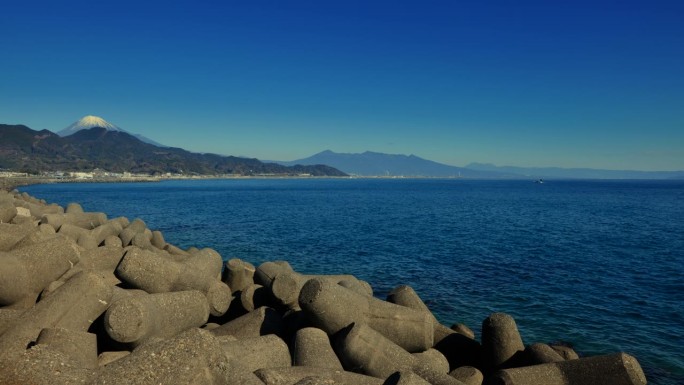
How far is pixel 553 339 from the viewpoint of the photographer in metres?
16.3

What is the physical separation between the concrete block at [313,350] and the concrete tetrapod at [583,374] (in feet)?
11.3

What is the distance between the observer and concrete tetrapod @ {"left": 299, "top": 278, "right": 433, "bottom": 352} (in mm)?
10222

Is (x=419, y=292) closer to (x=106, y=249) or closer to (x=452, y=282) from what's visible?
(x=452, y=282)

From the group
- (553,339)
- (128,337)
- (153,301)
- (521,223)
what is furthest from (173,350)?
(521,223)

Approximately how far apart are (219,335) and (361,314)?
328 cm

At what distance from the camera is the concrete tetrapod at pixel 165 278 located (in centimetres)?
1220

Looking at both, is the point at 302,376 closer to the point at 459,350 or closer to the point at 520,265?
the point at 459,350

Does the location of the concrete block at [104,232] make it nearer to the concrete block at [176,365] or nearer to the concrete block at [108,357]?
the concrete block at [108,357]

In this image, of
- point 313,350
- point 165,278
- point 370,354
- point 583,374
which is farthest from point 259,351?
point 583,374

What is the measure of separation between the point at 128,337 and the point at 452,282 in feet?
60.9

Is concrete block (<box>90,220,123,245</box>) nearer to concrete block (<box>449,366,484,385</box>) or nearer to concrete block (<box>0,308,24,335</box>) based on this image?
concrete block (<box>0,308,24,335</box>)

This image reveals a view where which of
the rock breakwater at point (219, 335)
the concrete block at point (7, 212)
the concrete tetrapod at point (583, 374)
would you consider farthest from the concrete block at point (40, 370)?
the concrete block at point (7, 212)

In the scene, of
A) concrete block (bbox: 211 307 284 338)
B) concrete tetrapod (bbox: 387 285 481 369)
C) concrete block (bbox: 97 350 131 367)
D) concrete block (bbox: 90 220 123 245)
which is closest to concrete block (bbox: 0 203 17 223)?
concrete block (bbox: 90 220 123 245)

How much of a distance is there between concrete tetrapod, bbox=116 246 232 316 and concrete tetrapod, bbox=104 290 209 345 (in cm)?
107
